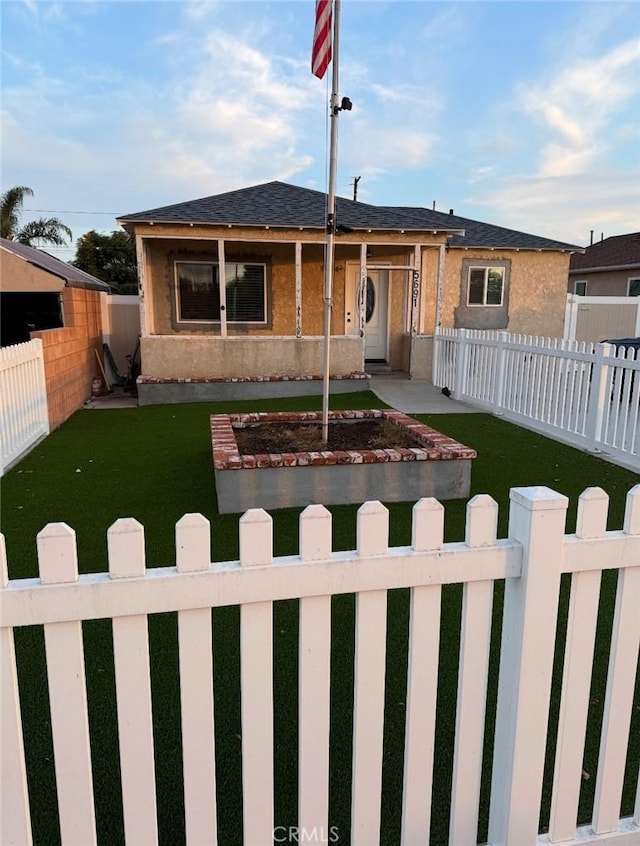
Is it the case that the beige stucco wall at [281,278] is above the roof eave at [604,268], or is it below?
below

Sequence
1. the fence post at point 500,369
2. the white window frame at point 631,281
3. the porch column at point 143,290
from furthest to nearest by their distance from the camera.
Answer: the white window frame at point 631,281 → the porch column at point 143,290 → the fence post at point 500,369

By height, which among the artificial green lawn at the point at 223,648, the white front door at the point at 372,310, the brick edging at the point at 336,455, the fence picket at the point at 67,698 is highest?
the white front door at the point at 372,310

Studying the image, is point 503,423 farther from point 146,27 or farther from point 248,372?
point 146,27

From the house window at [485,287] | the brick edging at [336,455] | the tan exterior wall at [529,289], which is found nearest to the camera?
the brick edging at [336,455]

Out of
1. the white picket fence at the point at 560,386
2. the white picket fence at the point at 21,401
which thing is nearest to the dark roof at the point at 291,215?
the white picket fence at the point at 560,386

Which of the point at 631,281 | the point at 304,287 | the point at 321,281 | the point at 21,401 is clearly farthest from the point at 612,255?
the point at 21,401

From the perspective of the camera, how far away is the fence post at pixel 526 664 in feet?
4.70

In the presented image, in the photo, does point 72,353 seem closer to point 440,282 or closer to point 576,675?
point 440,282

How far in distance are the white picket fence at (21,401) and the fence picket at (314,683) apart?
514 centimetres

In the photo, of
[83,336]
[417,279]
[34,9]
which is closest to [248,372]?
[83,336]

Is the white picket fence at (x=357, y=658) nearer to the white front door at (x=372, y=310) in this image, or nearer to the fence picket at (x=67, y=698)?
the fence picket at (x=67, y=698)

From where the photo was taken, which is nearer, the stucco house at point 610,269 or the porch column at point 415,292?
the porch column at point 415,292

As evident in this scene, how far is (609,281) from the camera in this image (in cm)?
2383

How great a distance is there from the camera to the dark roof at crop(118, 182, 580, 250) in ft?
36.1
